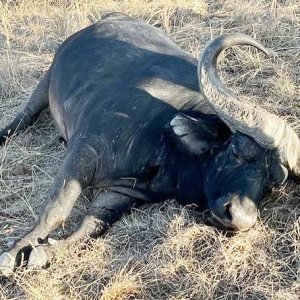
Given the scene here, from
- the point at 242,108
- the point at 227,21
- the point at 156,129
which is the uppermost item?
the point at 242,108

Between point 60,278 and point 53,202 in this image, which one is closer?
point 60,278

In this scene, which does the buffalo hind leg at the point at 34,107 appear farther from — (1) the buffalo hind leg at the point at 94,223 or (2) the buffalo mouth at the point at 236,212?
(2) the buffalo mouth at the point at 236,212

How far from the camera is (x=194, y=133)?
387 centimetres

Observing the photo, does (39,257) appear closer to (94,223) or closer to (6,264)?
(6,264)

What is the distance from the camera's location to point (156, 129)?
4090 millimetres

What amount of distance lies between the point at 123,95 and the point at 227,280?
4.07 feet

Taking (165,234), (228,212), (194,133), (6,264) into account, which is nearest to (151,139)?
(194,133)

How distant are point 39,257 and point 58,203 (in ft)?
1.20

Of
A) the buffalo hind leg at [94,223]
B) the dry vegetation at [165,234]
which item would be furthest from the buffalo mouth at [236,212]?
the buffalo hind leg at [94,223]

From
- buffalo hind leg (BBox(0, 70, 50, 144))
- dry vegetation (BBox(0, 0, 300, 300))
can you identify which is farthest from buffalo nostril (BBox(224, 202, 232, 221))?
buffalo hind leg (BBox(0, 70, 50, 144))

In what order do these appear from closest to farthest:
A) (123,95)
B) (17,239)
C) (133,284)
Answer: (133,284), (17,239), (123,95)

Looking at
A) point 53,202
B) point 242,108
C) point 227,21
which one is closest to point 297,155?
point 242,108

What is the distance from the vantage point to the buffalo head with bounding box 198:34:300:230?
3602mm

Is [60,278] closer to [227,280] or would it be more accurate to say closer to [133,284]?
[133,284]
